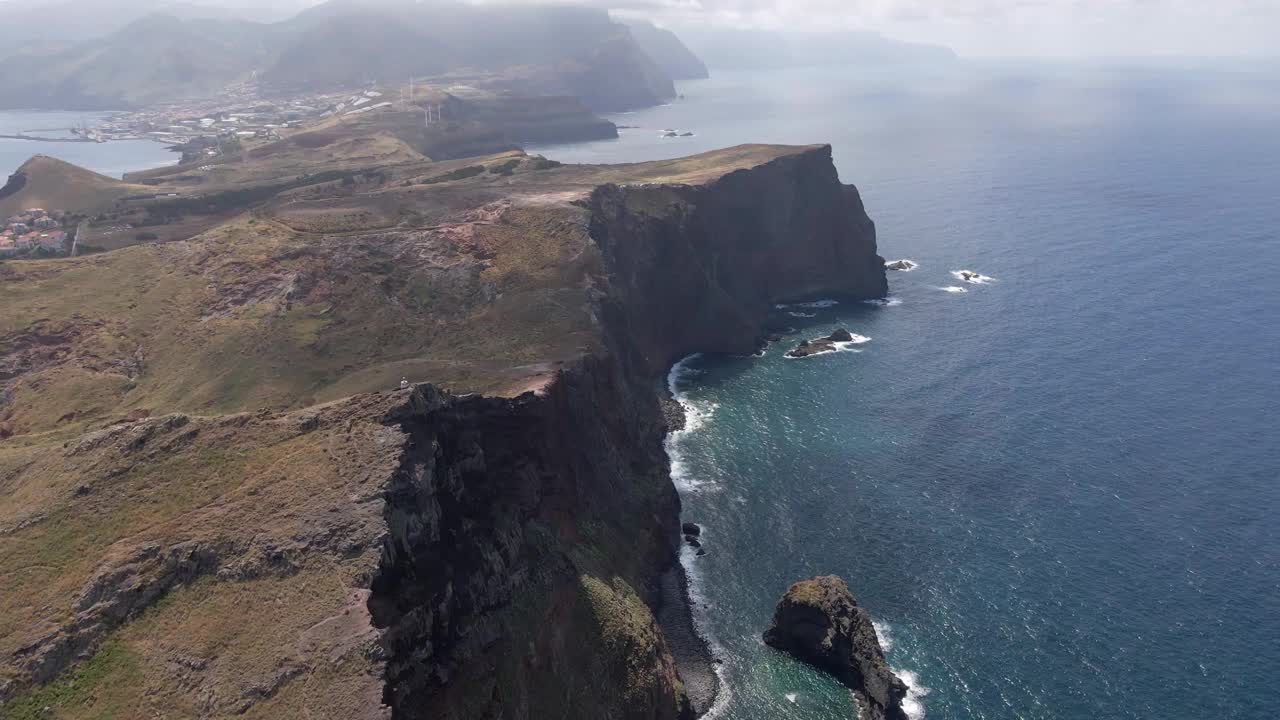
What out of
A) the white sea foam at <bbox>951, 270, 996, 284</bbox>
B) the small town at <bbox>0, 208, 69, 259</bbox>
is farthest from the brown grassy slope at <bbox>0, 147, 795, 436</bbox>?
the white sea foam at <bbox>951, 270, 996, 284</bbox>

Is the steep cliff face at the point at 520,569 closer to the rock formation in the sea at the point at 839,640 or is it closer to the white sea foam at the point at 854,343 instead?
the rock formation in the sea at the point at 839,640

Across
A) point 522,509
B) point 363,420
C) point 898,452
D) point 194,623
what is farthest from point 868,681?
point 194,623

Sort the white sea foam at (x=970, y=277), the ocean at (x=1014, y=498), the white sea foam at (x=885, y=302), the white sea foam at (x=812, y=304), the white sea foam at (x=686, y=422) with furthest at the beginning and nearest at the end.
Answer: the white sea foam at (x=970, y=277) → the white sea foam at (x=812, y=304) → the white sea foam at (x=885, y=302) → the white sea foam at (x=686, y=422) → the ocean at (x=1014, y=498)

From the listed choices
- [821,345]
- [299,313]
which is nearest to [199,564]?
[299,313]

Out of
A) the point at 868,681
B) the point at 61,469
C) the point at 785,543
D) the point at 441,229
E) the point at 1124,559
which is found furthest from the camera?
the point at 441,229

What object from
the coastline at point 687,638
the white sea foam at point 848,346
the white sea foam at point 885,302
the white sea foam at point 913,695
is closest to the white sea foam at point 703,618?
the coastline at point 687,638

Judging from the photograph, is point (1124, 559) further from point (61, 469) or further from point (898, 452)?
point (61, 469)

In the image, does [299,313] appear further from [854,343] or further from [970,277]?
[970,277]
